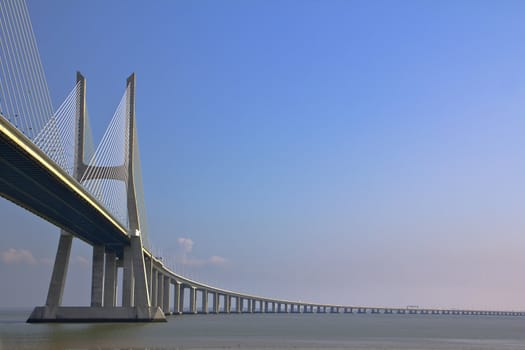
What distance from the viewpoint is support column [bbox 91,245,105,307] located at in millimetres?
62156

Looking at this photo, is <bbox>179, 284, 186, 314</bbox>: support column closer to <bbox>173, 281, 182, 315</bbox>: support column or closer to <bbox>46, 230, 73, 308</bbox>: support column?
<bbox>173, 281, 182, 315</bbox>: support column

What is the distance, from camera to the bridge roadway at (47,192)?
30.5 metres

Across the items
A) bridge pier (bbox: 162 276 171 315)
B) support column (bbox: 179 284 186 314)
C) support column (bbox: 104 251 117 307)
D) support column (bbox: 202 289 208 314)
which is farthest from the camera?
support column (bbox: 202 289 208 314)

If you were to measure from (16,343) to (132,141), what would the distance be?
23.6 meters

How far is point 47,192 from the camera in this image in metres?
40.1

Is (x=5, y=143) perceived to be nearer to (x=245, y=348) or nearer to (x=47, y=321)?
(x=245, y=348)

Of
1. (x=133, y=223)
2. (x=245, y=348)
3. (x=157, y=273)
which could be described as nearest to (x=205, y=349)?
(x=245, y=348)

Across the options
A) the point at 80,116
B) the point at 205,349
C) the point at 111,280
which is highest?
the point at 80,116

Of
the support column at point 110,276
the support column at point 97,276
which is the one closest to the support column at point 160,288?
the support column at point 110,276

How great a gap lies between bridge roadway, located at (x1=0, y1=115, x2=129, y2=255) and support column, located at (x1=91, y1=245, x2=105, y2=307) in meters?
4.59

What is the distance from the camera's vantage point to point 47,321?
5828 cm

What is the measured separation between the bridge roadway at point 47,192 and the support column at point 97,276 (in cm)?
459

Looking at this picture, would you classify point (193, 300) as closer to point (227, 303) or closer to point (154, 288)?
point (227, 303)

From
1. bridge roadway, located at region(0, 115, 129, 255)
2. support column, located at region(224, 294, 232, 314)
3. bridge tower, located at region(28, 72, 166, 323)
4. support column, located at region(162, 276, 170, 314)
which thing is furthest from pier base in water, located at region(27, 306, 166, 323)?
support column, located at region(224, 294, 232, 314)
